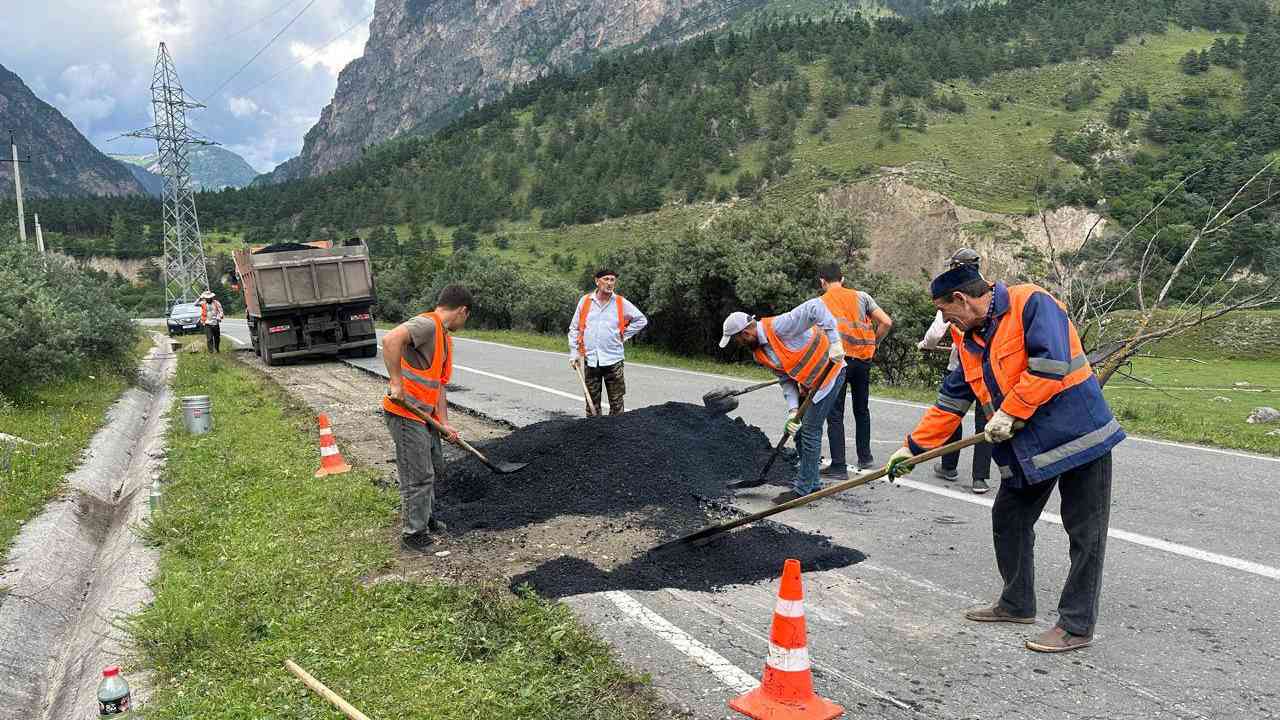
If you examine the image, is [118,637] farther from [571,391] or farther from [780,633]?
[571,391]

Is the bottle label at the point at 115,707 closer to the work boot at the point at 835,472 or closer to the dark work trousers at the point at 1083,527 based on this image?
the dark work trousers at the point at 1083,527

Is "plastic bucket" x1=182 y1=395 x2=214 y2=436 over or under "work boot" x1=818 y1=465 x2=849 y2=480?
over

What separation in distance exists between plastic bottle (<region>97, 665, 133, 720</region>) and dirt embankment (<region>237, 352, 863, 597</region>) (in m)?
1.67

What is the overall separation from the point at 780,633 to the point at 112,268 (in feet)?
378

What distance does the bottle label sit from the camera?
3.48 metres

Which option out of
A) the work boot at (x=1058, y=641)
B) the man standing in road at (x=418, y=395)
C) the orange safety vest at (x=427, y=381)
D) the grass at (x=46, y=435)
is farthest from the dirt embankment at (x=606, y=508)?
the grass at (x=46, y=435)

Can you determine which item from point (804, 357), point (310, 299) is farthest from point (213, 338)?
point (804, 357)

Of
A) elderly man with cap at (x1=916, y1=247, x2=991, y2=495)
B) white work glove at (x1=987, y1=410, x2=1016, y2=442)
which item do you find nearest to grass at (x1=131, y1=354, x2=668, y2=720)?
white work glove at (x1=987, y1=410, x2=1016, y2=442)

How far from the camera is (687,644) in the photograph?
148 inches

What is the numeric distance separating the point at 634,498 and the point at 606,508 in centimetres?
26

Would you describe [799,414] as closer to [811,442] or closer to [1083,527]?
[811,442]

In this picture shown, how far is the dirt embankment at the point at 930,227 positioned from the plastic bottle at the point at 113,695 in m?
60.1

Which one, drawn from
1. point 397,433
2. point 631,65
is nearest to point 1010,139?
point 631,65

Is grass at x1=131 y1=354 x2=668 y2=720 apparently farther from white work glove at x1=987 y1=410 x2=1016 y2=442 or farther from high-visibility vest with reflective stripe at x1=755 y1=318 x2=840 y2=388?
high-visibility vest with reflective stripe at x1=755 y1=318 x2=840 y2=388
